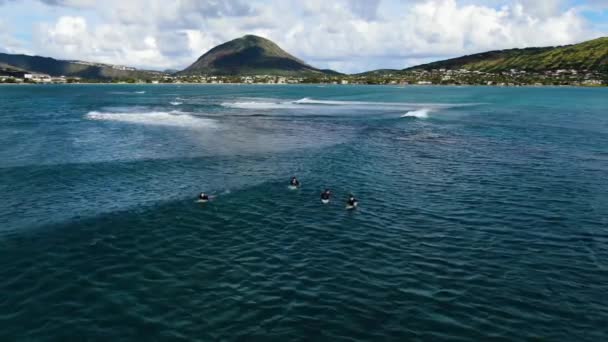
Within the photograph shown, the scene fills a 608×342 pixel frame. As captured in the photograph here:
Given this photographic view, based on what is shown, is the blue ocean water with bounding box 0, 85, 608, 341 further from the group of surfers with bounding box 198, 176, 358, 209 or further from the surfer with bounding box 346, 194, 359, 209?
the surfer with bounding box 346, 194, 359, 209

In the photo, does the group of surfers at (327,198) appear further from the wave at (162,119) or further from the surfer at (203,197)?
the wave at (162,119)

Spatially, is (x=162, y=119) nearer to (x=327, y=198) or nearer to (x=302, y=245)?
(x=327, y=198)

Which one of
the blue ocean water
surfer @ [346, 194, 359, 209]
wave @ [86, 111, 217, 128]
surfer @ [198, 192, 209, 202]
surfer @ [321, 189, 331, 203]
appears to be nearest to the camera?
the blue ocean water

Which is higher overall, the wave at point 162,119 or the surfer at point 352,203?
the surfer at point 352,203

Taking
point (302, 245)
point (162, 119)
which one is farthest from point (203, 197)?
point (162, 119)

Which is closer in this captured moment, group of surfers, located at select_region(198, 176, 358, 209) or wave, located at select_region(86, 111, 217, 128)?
group of surfers, located at select_region(198, 176, 358, 209)

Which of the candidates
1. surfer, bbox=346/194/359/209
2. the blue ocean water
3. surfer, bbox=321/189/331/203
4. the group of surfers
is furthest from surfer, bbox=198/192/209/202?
surfer, bbox=346/194/359/209

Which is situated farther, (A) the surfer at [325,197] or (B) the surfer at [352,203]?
(A) the surfer at [325,197]

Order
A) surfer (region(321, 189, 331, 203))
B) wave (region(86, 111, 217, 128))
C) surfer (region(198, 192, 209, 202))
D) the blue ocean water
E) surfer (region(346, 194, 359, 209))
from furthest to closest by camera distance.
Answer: wave (region(86, 111, 217, 128)) → surfer (region(321, 189, 331, 203)) → surfer (region(198, 192, 209, 202)) → surfer (region(346, 194, 359, 209)) → the blue ocean water

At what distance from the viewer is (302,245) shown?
3519 centimetres

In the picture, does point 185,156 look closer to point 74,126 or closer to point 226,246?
point 226,246

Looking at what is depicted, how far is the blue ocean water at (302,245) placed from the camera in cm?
2467

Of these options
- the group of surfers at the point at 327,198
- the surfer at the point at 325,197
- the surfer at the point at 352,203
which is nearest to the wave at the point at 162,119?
the group of surfers at the point at 327,198

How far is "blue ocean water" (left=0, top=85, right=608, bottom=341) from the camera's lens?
80.9 ft
